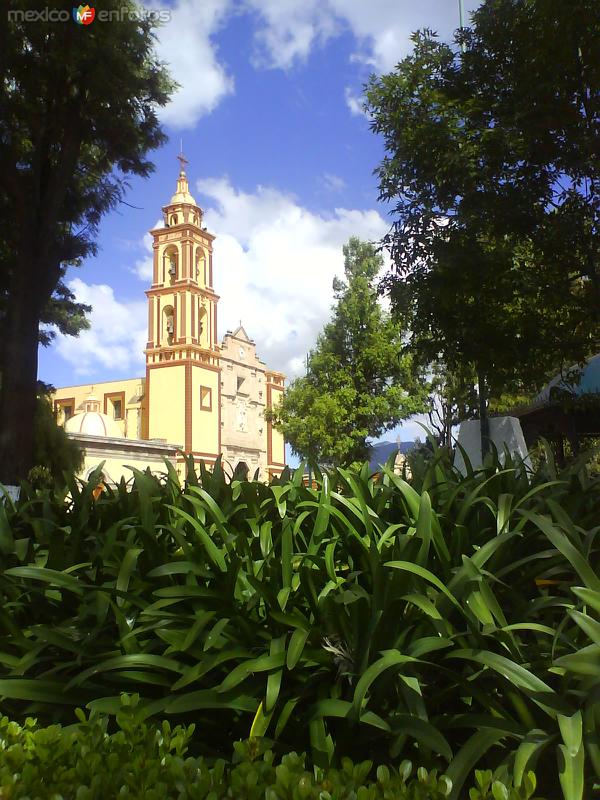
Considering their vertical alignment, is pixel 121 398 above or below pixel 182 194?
below

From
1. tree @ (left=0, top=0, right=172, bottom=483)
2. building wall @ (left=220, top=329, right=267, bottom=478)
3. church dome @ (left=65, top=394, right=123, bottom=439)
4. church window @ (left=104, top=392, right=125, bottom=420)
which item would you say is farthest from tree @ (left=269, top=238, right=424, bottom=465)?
church window @ (left=104, top=392, right=125, bottom=420)

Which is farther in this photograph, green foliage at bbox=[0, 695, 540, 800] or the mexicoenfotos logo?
the mexicoenfotos logo

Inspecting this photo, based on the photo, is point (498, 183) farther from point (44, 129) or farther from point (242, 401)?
point (242, 401)

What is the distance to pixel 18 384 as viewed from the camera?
951 cm

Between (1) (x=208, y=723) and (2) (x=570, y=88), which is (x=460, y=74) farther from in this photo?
(1) (x=208, y=723)

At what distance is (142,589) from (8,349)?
8.35m

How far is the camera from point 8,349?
9625 mm

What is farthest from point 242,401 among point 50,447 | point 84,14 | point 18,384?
point 18,384

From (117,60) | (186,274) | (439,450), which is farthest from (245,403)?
(439,450)

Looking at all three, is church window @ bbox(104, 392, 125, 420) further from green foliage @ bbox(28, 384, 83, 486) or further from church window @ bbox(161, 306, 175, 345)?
green foliage @ bbox(28, 384, 83, 486)

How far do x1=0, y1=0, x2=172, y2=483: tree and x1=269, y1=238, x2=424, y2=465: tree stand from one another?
1516 centimetres

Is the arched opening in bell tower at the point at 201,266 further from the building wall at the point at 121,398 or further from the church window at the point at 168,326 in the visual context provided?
the building wall at the point at 121,398

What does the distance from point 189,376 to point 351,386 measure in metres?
25.4

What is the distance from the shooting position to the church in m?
50.4
